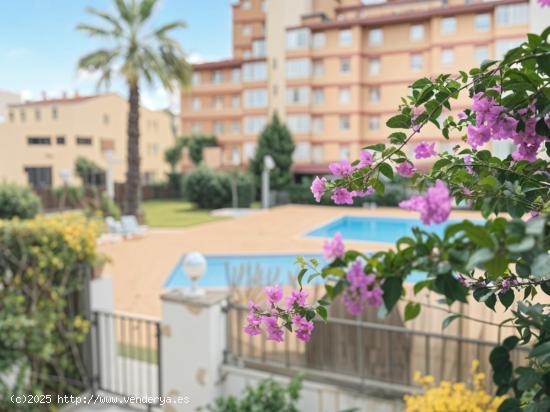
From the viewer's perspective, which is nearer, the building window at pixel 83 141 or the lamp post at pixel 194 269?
the lamp post at pixel 194 269

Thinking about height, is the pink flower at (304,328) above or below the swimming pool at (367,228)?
above

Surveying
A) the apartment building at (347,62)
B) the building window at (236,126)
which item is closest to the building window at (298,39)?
the apartment building at (347,62)

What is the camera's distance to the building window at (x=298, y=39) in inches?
1198

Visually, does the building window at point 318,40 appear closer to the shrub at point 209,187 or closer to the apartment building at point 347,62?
the apartment building at point 347,62

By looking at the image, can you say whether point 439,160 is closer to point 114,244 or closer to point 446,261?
point 446,261

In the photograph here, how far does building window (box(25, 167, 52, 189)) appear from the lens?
1331 inches

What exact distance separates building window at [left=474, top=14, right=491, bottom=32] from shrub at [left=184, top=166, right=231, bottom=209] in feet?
52.9

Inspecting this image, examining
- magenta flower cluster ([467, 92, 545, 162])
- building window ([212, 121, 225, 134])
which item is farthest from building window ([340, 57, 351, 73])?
magenta flower cluster ([467, 92, 545, 162])

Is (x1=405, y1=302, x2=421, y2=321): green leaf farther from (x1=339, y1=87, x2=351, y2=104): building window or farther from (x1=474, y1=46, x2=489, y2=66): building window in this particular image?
(x1=339, y1=87, x2=351, y2=104): building window

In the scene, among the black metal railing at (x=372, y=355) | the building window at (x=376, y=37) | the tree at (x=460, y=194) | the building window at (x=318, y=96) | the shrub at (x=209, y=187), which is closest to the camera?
the tree at (x=460, y=194)

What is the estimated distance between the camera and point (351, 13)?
37.6 meters

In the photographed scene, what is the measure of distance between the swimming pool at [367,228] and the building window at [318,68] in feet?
43.1

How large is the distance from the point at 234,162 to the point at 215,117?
13.4 feet

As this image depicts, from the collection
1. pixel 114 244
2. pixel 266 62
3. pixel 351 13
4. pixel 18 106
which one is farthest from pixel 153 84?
pixel 351 13
